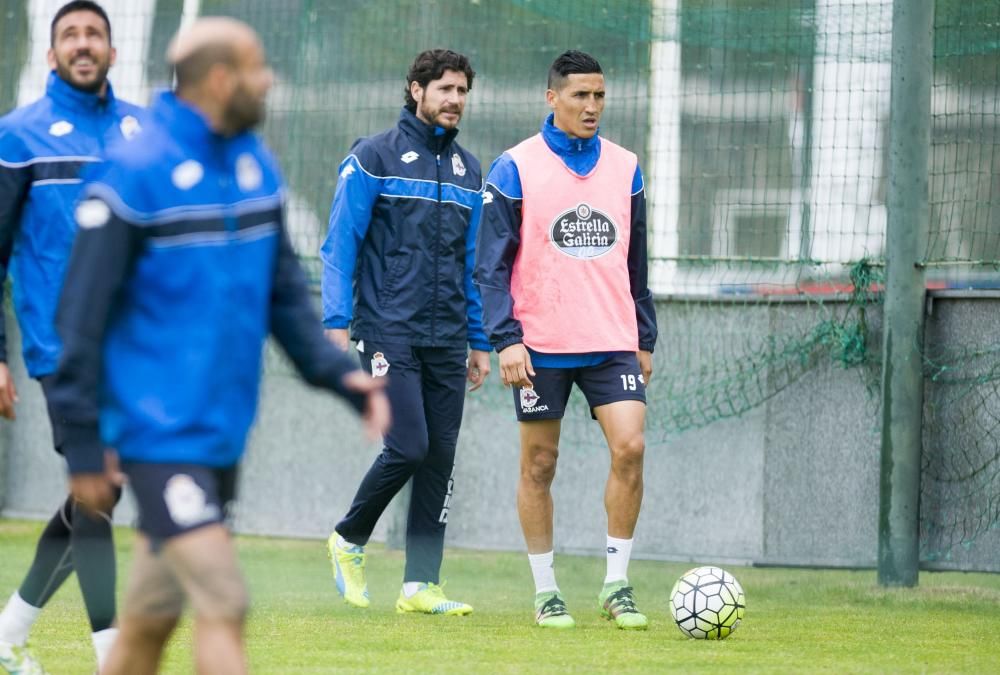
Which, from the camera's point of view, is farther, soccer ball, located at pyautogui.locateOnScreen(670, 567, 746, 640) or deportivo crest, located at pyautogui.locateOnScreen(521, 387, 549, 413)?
deportivo crest, located at pyautogui.locateOnScreen(521, 387, 549, 413)

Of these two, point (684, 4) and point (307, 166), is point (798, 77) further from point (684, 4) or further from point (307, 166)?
point (307, 166)

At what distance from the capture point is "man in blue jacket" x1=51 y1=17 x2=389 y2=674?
12.0 ft

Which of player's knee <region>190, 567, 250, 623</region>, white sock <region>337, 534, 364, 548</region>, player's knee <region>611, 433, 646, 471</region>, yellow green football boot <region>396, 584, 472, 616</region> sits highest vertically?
player's knee <region>190, 567, 250, 623</region>

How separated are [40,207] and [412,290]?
7.71ft

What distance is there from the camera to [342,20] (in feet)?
36.0

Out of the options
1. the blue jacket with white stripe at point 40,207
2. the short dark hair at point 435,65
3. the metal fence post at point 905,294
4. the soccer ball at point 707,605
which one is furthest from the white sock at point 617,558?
the blue jacket with white stripe at point 40,207

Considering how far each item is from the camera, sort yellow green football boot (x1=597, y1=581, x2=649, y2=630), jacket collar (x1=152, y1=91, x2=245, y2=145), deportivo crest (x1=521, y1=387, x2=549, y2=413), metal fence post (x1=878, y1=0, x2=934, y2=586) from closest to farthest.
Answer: jacket collar (x1=152, y1=91, x2=245, y2=145) → yellow green football boot (x1=597, y1=581, x2=649, y2=630) → deportivo crest (x1=521, y1=387, x2=549, y2=413) → metal fence post (x1=878, y1=0, x2=934, y2=586)

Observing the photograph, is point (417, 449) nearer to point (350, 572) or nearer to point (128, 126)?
point (350, 572)

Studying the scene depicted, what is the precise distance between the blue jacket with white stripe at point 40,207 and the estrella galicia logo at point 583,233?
90.6 inches

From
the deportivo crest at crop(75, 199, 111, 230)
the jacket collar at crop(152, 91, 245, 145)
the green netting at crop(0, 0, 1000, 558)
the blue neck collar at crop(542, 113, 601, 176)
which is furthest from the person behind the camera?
the green netting at crop(0, 0, 1000, 558)

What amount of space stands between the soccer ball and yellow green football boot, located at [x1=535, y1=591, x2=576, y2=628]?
2.00ft

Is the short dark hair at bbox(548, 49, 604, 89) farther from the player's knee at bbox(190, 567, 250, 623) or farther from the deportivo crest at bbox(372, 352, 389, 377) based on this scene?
the player's knee at bbox(190, 567, 250, 623)

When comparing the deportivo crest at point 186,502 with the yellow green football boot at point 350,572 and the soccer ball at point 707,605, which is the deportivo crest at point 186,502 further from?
the yellow green football boot at point 350,572

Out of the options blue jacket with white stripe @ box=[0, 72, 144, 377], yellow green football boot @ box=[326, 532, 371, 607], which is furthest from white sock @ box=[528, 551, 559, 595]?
blue jacket with white stripe @ box=[0, 72, 144, 377]
